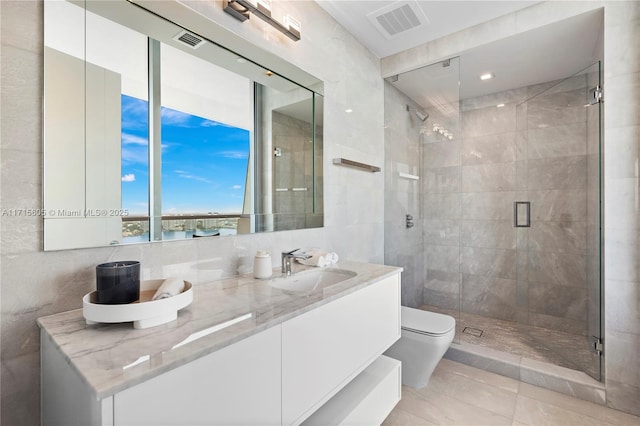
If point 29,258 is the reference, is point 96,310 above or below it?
below

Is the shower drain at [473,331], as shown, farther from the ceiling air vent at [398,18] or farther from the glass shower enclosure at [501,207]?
the ceiling air vent at [398,18]

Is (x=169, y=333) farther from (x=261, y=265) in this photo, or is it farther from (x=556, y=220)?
(x=556, y=220)

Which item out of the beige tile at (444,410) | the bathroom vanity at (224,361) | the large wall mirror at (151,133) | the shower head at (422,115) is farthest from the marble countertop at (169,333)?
the shower head at (422,115)

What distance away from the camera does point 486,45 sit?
2227 mm

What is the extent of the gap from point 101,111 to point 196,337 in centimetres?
82

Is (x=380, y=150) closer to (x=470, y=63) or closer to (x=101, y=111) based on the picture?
(x=470, y=63)

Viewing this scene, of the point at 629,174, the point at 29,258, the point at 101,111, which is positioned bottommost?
the point at 29,258

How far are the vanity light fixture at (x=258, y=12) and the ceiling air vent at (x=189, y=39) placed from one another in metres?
0.24

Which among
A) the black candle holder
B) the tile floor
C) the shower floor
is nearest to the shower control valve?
the shower floor

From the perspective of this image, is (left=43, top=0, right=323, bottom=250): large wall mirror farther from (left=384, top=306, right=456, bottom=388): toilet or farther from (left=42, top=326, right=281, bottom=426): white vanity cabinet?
(left=384, top=306, right=456, bottom=388): toilet

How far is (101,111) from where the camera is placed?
3.33 feet

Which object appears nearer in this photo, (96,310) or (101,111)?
(96,310)

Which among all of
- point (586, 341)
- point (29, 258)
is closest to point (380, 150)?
point (586, 341)

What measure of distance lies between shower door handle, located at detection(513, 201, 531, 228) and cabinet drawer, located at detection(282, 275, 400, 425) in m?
2.17
